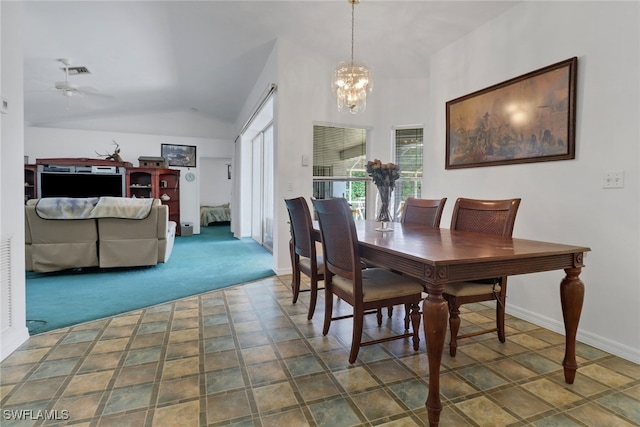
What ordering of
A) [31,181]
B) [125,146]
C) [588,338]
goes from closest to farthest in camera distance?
[588,338] < [31,181] < [125,146]

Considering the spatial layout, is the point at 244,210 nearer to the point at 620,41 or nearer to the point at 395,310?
the point at 395,310

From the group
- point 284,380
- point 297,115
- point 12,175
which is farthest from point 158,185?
point 284,380

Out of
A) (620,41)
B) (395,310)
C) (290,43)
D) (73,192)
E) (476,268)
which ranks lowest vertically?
(395,310)

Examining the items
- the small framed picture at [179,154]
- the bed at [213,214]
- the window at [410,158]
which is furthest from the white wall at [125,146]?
the window at [410,158]

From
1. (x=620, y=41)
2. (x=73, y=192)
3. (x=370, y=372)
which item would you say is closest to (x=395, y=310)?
(x=370, y=372)

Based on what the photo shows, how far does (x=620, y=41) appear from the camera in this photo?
6.47 feet

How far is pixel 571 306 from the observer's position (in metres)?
1.60

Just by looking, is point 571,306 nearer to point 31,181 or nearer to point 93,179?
point 93,179

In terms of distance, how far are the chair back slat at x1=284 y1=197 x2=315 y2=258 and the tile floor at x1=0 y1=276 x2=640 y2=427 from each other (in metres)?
0.58

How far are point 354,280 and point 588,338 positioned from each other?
1.73m

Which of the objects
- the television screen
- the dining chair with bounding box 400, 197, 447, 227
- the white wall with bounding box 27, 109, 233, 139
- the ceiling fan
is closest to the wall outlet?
the dining chair with bounding box 400, 197, 447, 227

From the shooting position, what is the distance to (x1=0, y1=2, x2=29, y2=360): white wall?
1.86 m

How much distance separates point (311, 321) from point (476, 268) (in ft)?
A: 4.82

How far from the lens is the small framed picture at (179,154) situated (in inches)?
307
